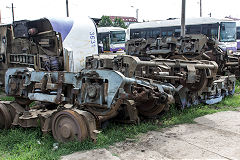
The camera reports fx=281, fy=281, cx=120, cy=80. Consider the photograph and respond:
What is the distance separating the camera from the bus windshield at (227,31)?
63.9 feet

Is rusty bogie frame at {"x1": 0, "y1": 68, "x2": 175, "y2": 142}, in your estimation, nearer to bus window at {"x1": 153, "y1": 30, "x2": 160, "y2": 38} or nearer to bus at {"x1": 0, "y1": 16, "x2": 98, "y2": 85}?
bus at {"x1": 0, "y1": 16, "x2": 98, "y2": 85}

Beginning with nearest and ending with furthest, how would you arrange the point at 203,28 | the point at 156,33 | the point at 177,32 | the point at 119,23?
the point at 203,28
the point at 177,32
the point at 156,33
the point at 119,23

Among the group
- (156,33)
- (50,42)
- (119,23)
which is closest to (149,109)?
(50,42)

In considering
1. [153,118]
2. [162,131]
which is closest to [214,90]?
[153,118]

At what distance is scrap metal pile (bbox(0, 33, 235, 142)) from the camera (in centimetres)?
422

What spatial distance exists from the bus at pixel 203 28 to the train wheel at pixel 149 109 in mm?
13421

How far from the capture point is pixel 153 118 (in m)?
5.80

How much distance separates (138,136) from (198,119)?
1.82 metres

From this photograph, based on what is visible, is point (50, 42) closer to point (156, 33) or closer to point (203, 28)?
point (203, 28)

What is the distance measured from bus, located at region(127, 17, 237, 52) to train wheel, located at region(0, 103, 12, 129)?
15.3m

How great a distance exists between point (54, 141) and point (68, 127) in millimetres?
480

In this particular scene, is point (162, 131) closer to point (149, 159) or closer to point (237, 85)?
point (149, 159)

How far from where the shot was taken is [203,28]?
2002cm

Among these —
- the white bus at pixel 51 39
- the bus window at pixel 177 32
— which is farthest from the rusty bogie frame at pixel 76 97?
the bus window at pixel 177 32
